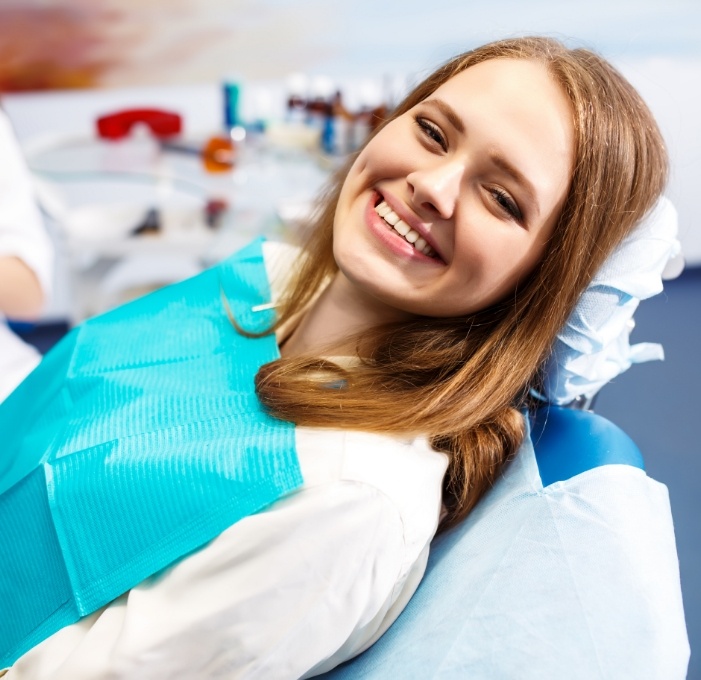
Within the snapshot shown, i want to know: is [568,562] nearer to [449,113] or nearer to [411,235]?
[411,235]

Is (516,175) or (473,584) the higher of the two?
(516,175)

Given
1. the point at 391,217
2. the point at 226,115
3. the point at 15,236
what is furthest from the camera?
Result: the point at 226,115

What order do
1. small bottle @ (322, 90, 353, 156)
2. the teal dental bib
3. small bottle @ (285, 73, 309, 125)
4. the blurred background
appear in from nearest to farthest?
the teal dental bib
the blurred background
small bottle @ (322, 90, 353, 156)
small bottle @ (285, 73, 309, 125)

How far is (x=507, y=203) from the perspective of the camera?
3.02ft

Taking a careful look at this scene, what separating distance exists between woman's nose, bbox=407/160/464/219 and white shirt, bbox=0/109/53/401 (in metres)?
0.87

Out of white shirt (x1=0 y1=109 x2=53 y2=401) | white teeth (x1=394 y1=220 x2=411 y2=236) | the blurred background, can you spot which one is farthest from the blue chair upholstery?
the blurred background

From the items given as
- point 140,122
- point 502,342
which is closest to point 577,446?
point 502,342

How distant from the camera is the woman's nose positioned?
→ 908mm

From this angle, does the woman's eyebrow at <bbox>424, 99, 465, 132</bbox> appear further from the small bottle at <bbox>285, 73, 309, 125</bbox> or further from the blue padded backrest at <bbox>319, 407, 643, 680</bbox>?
the small bottle at <bbox>285, 73, 309, 125</bbox>

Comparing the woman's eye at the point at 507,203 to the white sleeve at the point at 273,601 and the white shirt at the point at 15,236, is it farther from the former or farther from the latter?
the white shirt at the point at 15,236

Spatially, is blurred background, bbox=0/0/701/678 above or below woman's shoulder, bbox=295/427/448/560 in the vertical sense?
below

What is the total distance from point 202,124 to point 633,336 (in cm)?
187

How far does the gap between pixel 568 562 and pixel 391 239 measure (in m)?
0.46

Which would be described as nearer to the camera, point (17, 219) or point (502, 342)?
point (502, 342)
